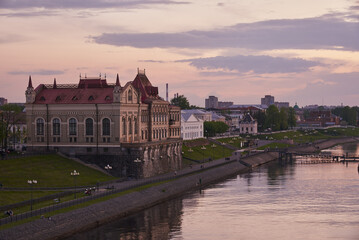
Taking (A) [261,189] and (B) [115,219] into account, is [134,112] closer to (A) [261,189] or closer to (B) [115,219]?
(A) [261,189]

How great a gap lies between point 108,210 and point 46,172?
2199 centimetres

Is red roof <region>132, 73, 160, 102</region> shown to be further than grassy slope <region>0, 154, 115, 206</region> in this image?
Yes

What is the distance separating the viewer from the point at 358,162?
19862 centimetres

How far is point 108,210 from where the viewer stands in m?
94.4

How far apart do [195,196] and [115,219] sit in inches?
1119

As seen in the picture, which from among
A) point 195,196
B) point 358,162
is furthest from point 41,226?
point 358,162

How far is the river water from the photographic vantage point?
86000mm

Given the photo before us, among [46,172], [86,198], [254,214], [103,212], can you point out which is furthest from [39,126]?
[254,214]

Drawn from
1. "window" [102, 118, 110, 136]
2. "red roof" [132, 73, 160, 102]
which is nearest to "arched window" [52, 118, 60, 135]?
"window" [102, 118, 110, 136]

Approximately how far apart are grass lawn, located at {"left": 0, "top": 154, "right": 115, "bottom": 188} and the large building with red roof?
4.60m

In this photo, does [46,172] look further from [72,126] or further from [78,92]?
[78,92]

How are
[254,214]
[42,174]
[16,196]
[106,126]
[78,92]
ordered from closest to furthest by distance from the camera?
[16,196] → [254,214] → [42,174] → [106,126] → [78,92]

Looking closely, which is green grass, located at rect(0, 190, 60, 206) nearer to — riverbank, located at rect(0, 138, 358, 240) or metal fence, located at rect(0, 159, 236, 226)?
metal fence, located at rect(0, 159, 236, 226)

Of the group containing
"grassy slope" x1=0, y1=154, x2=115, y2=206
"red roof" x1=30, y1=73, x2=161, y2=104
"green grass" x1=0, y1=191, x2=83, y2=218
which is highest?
"red roof" x1=30, y1=73, x2=161, y2=104
